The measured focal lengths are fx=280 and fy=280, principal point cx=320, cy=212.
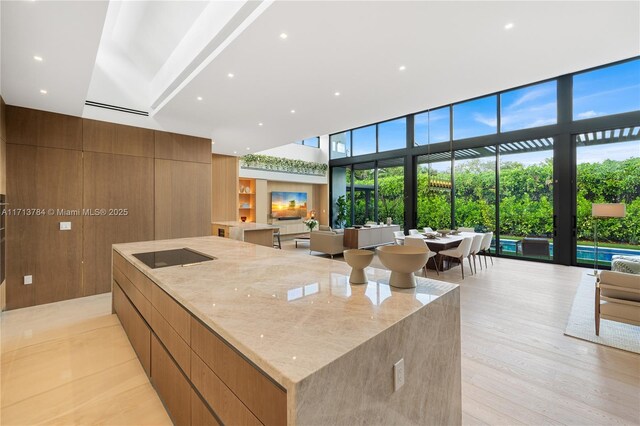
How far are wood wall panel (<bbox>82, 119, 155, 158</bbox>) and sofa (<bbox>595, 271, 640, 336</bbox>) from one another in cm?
671

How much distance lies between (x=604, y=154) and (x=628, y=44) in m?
4.00

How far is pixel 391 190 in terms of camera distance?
9773mm

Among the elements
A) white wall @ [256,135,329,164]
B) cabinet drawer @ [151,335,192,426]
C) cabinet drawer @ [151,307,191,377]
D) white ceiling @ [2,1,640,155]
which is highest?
white wall @ [256,135,329,164]

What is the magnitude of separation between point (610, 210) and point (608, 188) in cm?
139

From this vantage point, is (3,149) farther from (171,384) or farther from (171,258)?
(171,384)

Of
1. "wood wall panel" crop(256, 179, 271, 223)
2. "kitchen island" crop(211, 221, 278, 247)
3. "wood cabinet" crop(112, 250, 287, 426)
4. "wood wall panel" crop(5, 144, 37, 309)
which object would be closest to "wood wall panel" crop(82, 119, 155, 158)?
"wood wall panel" crop(5, 144, 37, 309)

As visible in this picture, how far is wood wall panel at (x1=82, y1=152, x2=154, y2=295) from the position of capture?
457 cm

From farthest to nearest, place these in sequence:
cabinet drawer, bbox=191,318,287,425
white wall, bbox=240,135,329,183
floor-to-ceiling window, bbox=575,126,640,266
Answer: white wall, bbox=240,135,329,183 → floor-to-ceiling window, bbox=575,126,640,266 → cabinet drawer, bbox=191,318,287,425

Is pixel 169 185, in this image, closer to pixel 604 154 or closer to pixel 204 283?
pixel 204 283

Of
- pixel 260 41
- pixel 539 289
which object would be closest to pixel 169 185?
pixel 260 41

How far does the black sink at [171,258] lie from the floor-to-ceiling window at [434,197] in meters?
6.84

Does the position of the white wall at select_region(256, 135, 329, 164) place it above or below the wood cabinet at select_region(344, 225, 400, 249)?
above

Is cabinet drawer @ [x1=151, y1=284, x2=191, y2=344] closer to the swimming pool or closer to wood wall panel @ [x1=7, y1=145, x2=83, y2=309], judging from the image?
wood wall panel @ [x1=7, y1=145, x2=83, y2=309]

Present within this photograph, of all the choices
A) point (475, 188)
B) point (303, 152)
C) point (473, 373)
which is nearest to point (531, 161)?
point (475, 188)
